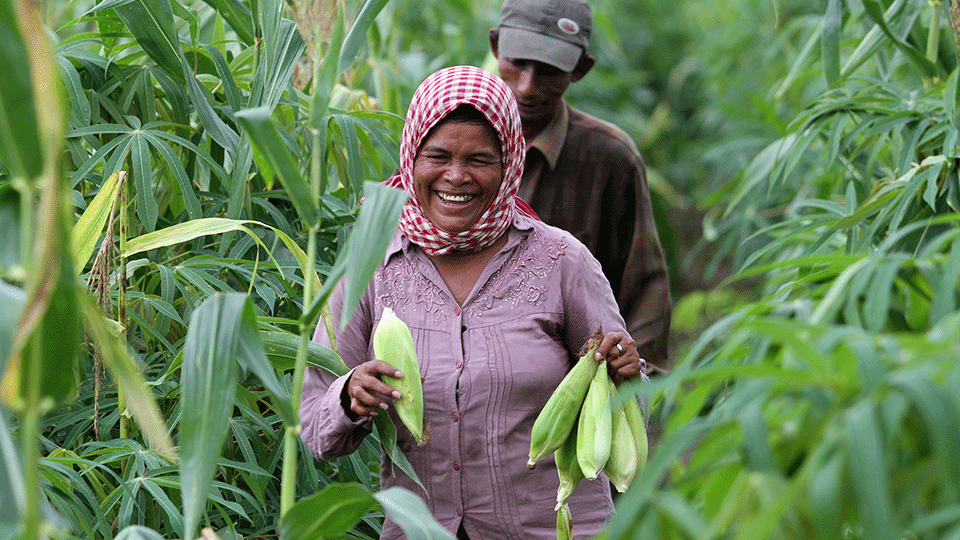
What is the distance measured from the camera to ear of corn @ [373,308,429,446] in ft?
4.48

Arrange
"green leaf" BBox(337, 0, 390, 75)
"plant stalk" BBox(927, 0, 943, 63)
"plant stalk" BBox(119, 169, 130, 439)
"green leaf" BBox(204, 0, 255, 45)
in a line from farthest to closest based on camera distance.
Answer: "plant stalk" BBox(927, 0, 943, 63) < "green leaf" BBox(204, 0, 255, 45) < "plant stalk" BBox(119, 169, 130, 439) < "green leaf" BBox(337, 0, 390, 75)

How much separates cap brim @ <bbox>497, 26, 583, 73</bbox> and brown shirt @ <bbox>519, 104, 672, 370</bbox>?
160mm

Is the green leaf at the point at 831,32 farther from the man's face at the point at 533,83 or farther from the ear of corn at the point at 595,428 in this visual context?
the ear of corn at the point at 595,428

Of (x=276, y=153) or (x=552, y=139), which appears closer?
(x=276, y=153)

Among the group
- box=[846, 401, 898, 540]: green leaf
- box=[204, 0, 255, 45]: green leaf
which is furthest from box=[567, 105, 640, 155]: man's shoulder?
box=[846, 401, 898, 540]: green leaf

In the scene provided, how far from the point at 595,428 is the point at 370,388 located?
0.95ft

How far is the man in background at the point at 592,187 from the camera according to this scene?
2188 millimetres

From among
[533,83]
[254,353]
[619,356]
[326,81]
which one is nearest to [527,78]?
[533,83]

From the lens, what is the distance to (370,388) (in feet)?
4.39

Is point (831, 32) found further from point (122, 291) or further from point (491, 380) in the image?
point (122, 291)

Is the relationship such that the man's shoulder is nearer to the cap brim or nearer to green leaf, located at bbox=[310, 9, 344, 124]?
the cap brim

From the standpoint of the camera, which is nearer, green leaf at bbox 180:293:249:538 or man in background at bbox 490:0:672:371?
green leaf at bbox 180:293:249:538

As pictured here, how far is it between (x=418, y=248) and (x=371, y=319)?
0.13 meters

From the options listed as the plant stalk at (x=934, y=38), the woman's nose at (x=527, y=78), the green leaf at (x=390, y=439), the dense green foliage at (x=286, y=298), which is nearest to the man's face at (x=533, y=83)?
the woman's nose at (x=527, y=78)
